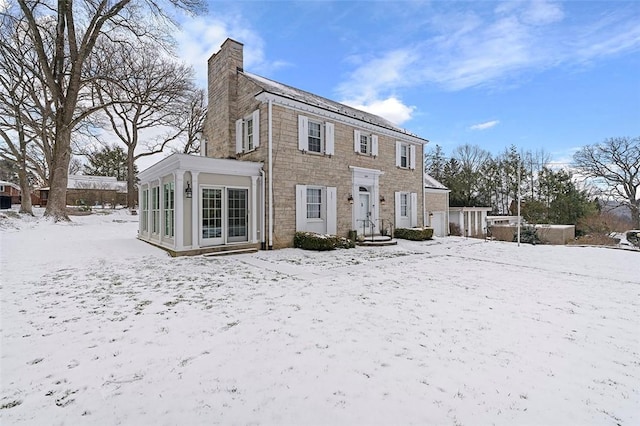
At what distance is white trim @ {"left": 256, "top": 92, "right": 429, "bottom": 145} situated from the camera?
10.1m

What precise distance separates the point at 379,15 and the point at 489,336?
1053cm

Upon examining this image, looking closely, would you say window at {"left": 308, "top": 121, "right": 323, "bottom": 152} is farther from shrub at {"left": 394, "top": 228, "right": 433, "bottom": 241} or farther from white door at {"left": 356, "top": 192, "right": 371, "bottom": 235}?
shrub at {"left": 394, "top": 228, "right": 433, "bottom": 241}

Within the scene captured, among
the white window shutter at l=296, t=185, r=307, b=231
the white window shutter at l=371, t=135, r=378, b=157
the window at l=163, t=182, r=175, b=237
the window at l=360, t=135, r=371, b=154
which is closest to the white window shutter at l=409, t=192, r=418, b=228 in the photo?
the white window shutter at l=371, t=135, r=378, b=157

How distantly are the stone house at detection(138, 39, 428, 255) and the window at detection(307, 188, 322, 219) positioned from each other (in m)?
0.04

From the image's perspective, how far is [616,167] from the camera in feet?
77.8

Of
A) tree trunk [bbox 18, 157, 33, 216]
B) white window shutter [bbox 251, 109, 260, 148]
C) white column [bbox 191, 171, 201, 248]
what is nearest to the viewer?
white column [bbox 191, 171, 201, 248]

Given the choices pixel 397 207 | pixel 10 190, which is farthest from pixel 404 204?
pixel 10 190

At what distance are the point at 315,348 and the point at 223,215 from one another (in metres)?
7.23

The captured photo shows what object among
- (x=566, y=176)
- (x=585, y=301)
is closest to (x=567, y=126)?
(x=566, y=176)

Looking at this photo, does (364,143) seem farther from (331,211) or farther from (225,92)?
(225,92)

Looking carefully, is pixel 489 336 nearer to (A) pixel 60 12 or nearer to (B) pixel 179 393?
(B) pixel 179 393

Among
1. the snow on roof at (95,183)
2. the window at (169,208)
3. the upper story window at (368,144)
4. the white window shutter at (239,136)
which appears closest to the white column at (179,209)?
the window at (169,208)

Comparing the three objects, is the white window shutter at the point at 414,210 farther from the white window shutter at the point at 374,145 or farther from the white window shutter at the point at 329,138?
the white window shutter at the point at 329,138

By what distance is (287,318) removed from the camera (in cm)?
391
